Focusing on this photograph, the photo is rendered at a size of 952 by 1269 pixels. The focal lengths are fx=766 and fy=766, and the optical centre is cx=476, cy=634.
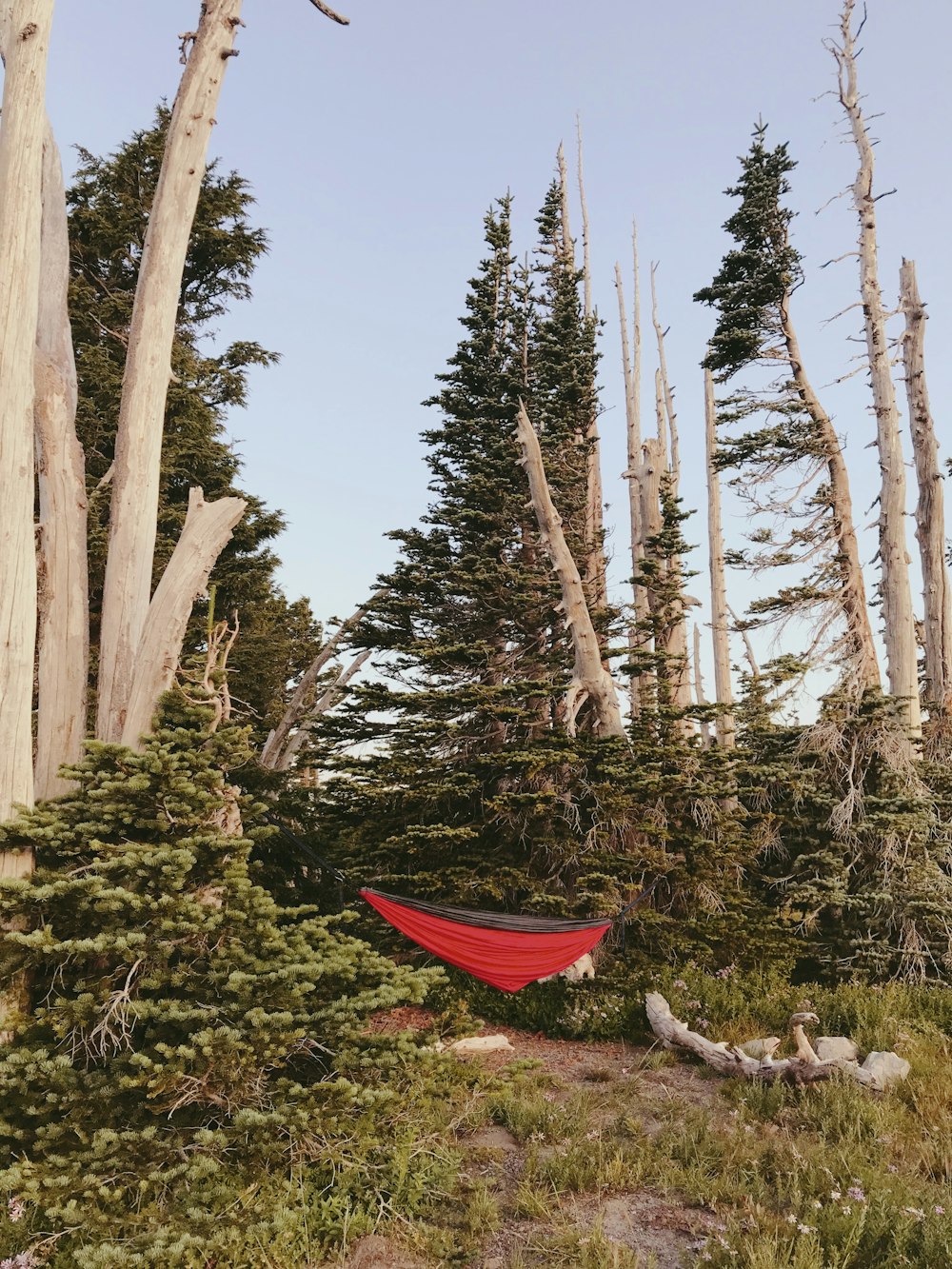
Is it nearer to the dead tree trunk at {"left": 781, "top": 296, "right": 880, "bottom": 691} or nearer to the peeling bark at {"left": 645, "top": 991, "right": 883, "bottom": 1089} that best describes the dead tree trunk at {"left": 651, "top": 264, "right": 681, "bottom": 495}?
the dead tree trunk at {"left": 781, "top": 296, "right": 880, "bottom": 691}

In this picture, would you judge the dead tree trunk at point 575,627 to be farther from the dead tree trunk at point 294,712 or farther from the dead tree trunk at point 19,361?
the dead tree trunk at point 19,361

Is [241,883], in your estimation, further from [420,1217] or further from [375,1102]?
[420,1217]

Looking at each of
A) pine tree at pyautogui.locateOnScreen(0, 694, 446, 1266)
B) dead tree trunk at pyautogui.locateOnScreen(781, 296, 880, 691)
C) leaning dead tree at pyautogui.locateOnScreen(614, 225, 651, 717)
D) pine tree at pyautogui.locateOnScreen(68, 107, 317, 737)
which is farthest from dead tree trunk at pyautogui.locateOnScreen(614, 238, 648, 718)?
pine tree at pyautogui.locateOnScreen(0, 694, 446, 1266)

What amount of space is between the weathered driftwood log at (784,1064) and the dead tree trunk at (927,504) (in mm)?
5958

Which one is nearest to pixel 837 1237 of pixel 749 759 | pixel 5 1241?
pixel 5 1241

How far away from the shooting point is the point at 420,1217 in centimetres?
375

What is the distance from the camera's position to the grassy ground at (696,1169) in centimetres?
334

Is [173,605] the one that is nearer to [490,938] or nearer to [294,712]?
[490,938]

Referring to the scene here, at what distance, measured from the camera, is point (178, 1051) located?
10.3ft

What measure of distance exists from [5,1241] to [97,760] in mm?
2110

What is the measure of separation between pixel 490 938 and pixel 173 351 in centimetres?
882

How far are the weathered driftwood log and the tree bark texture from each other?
4.70m

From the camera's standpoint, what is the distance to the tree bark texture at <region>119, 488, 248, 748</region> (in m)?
4.89

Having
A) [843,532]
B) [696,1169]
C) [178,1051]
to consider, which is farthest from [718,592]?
[178,1051]
